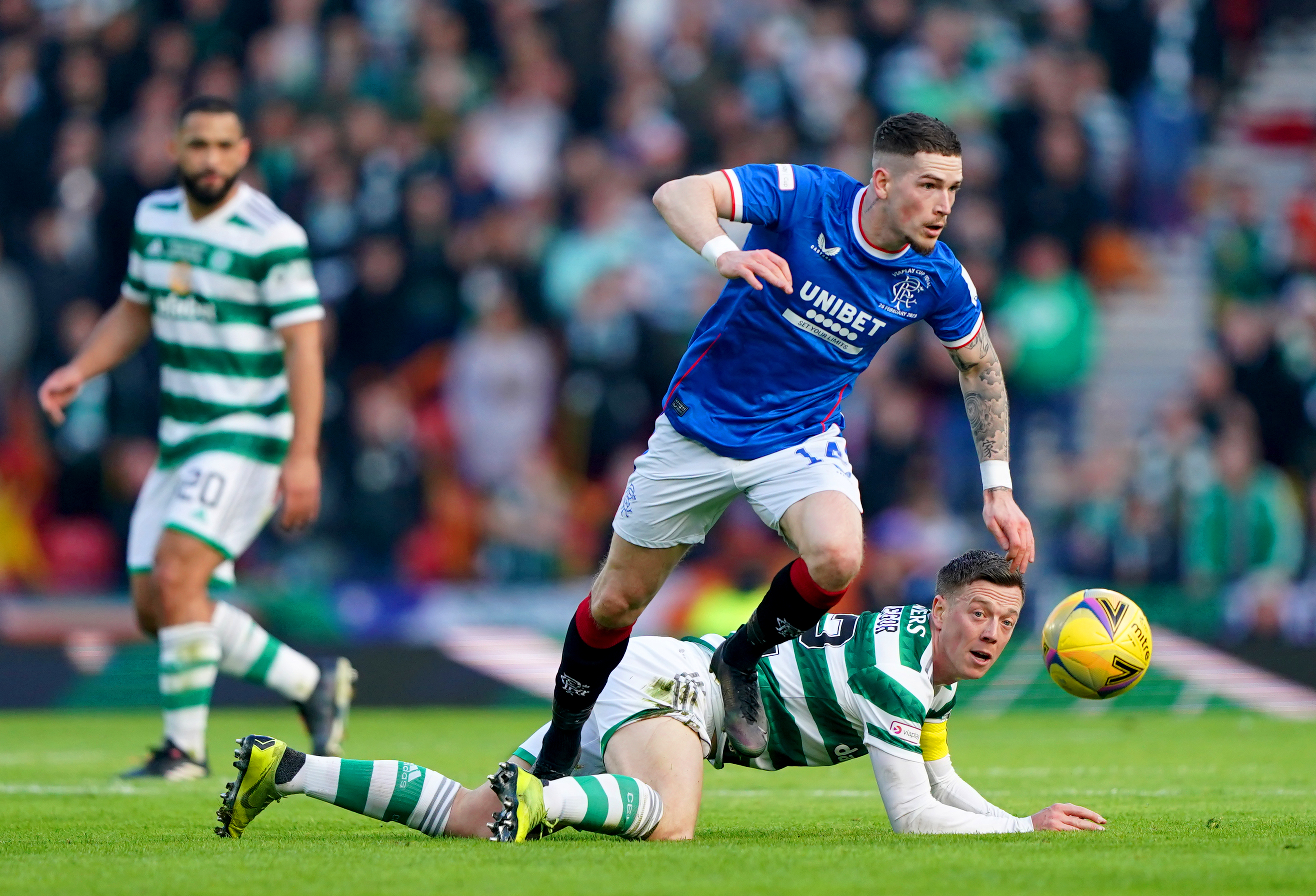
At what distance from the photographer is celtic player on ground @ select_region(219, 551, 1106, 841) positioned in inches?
212

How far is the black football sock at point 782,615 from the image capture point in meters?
6.08

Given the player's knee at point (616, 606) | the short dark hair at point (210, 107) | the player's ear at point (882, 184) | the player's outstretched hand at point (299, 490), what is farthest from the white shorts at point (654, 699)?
the short dark hair at point (210, 107)

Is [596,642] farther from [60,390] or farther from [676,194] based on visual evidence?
[60,390]

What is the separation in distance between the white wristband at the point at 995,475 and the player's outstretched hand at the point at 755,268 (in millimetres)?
1299

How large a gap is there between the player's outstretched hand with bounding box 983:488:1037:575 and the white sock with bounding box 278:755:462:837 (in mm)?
2039

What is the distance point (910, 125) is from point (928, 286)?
0.57 meters

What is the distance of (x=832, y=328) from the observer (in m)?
6.22

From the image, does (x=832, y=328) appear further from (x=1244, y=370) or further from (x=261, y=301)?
(x=1244, y=370)

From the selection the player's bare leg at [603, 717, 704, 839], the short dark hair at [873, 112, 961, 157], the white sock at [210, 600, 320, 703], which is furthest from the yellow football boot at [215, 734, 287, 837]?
the white sock at [210, 600, 320, 703]

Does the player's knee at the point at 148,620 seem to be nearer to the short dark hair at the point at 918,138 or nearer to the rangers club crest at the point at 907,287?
the rangers club crest at the point at 907,287

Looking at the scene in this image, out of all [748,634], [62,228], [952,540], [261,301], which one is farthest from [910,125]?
[62,228]

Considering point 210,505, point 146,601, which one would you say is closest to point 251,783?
point 210,505

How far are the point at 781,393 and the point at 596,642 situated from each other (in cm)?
110

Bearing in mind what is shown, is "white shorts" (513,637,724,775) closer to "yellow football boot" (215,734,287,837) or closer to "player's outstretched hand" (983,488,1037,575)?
"yellow football boot" (215,734,287,837)
